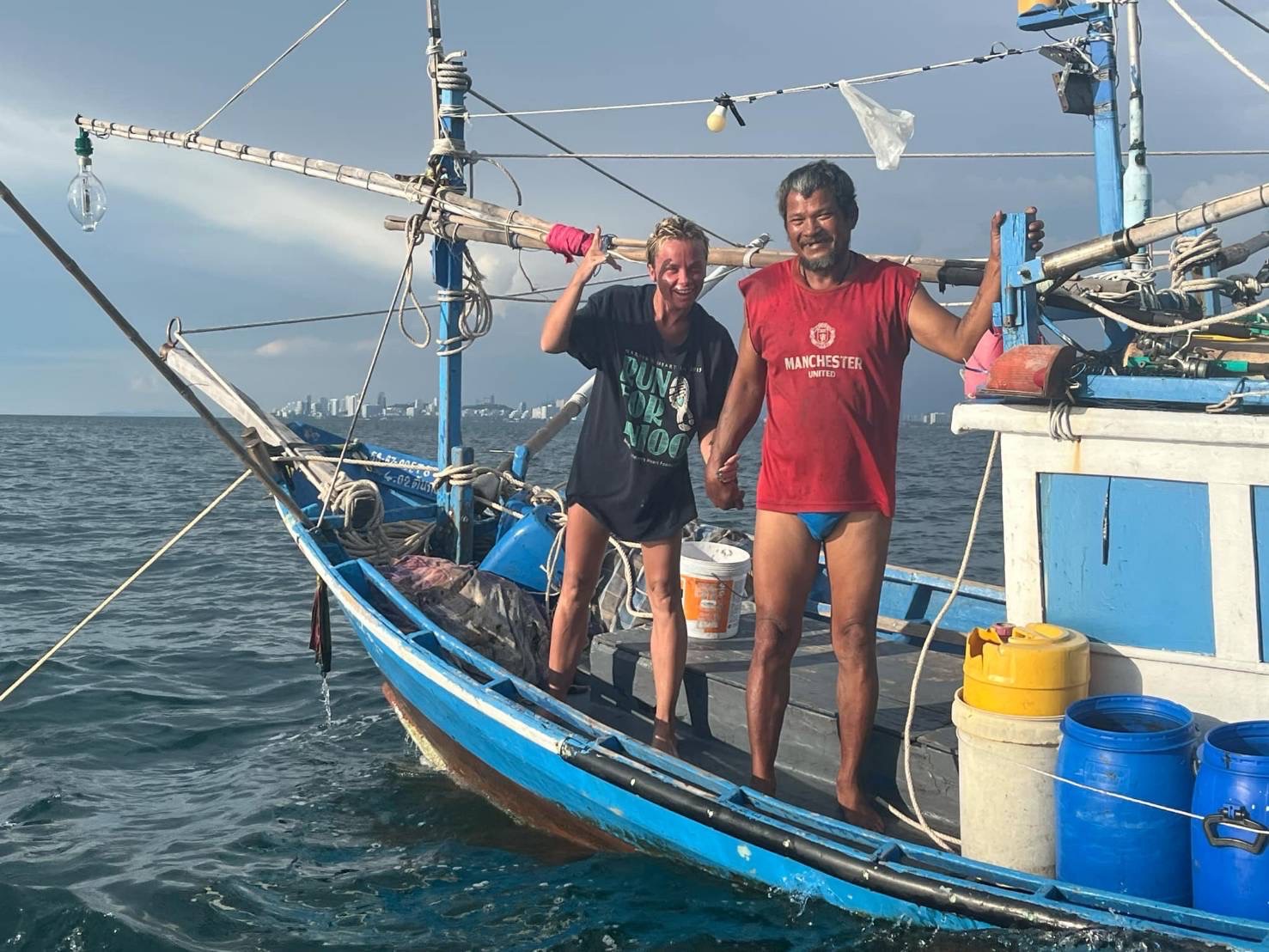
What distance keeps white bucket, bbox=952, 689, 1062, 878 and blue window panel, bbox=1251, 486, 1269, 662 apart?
2.62ft

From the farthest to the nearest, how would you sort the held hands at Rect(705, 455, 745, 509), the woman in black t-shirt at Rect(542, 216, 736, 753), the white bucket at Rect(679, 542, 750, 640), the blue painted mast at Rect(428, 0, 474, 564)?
the blue painted mast at Rect(428, 0, 474, 564) → the white bucket at Rect(679, 542, 750, 640) → the woman in black t-shirt at Rect(542, 216, 736, 753) → the held hands at Rect(705, 455, 745, 509)

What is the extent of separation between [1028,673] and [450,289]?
5902 millimetres

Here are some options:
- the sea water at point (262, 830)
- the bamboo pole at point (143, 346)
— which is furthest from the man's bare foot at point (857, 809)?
the bamboo pole at point (143, 346)

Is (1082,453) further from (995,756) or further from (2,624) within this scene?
(2,624)

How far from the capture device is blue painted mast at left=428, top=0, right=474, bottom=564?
831 cm

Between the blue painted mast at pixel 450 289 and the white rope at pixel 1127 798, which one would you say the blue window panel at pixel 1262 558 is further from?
the blue painted mast at pixel 450 289

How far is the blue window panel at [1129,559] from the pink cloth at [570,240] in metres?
2.66

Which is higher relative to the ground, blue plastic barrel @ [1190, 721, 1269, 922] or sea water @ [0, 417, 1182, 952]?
blue plastic barrel @ [1190, 721, 1269, 922]

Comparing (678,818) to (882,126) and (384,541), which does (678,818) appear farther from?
(384,541)

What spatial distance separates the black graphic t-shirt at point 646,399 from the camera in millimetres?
4973

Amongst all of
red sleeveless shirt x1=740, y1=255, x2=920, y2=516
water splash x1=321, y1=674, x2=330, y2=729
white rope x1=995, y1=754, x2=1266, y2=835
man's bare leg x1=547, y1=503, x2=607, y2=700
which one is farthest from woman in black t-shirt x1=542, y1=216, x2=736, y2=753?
water splash x1=321, y1=674, x2=330, y2=729

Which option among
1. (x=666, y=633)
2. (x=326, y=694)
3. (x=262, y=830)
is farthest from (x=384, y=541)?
(x=666, y=633)

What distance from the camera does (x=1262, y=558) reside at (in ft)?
12.2

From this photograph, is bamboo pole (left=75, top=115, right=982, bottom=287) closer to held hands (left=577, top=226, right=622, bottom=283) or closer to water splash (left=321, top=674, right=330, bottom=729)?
held hands (left=577, top=226, right=622, bottom=283)
